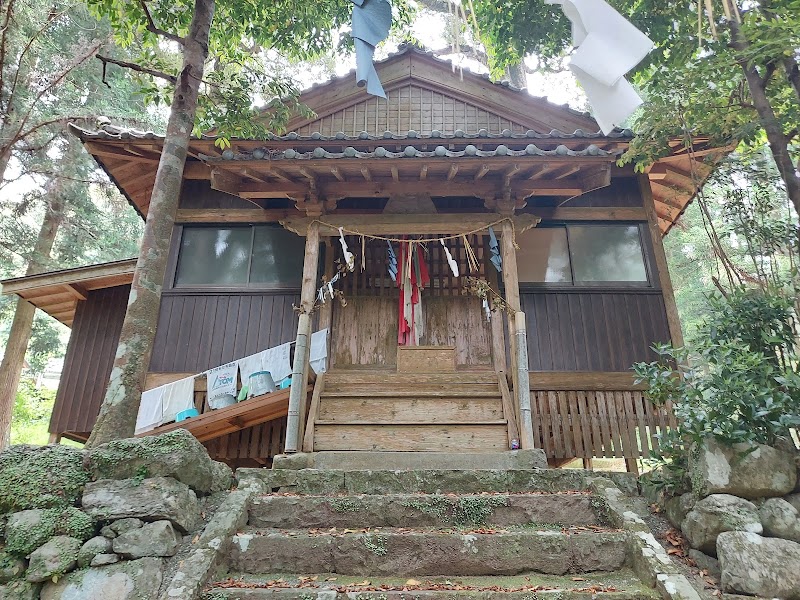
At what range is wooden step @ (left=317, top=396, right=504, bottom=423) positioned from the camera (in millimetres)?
5906

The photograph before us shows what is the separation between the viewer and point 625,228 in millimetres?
7598

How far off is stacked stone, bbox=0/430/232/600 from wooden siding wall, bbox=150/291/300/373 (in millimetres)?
3710

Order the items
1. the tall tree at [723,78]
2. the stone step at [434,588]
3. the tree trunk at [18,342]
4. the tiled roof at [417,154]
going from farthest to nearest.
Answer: the tree trunk at [18,342] → the tiled roof at [417,154] → the tall tree at [723,78] → the stone step at [434,588]

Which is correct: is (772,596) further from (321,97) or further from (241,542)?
(321,97)

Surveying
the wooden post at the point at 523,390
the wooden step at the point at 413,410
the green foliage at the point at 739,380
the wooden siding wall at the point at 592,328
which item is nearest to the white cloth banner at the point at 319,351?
the wooden step at the point at 413,410

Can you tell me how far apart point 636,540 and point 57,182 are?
1334 cm

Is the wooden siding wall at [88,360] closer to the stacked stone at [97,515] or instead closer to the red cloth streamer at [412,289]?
the red cloth streamer at [412,289]

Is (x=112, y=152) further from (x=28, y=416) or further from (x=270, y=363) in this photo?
(x=28, y=416)

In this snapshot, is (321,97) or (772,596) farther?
(321,97)

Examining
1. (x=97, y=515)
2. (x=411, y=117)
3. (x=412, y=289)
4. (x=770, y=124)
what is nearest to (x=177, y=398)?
(x=412, y=289)

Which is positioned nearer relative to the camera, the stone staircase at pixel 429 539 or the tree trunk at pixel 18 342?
the stone staircase at pixel 429 539

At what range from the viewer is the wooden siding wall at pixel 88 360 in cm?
836

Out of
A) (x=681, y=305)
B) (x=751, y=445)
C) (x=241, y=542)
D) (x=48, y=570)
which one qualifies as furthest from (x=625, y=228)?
(x=681, y=305)

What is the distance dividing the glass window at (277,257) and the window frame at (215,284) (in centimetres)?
4
